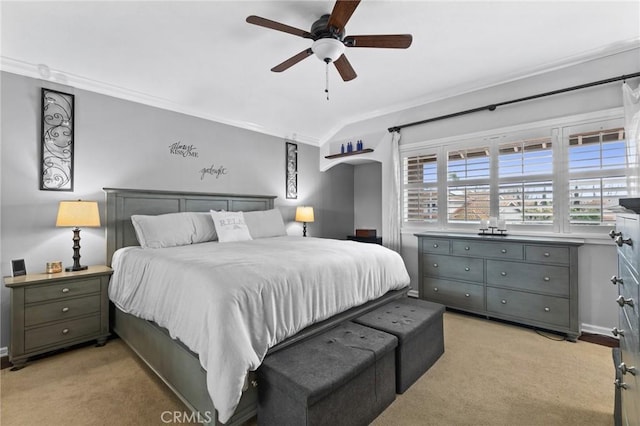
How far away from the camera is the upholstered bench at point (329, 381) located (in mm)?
1456

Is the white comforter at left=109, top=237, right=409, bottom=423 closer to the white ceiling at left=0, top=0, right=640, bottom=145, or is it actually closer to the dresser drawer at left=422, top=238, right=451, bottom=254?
the dresser drawer at left=422, top=238, right=451, bottom=254

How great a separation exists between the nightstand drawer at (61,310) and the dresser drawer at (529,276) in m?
4.08

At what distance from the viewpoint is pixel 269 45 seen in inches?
111

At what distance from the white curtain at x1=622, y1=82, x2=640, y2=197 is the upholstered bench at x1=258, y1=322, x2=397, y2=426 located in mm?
2738

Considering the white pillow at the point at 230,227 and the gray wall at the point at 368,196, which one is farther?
the gray wall at the point at 368,196

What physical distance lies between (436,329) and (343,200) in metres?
3.80

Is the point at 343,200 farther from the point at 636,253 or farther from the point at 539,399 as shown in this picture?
the point at 636,253

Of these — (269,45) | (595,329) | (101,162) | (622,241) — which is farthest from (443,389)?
(101,162)

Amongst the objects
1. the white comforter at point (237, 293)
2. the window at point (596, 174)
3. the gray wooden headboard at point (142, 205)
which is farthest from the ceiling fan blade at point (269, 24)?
the window at point (596, 174)

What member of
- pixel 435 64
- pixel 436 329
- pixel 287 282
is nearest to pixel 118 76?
pixel 287 282

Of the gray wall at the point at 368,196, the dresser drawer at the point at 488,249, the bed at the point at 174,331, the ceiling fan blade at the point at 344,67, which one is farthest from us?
the gray wall at the point at 368,196

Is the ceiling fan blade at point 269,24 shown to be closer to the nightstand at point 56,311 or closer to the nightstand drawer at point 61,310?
the nightstand at point 56,311

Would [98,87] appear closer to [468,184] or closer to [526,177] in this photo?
[468,184]

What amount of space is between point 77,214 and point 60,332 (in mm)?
1041
